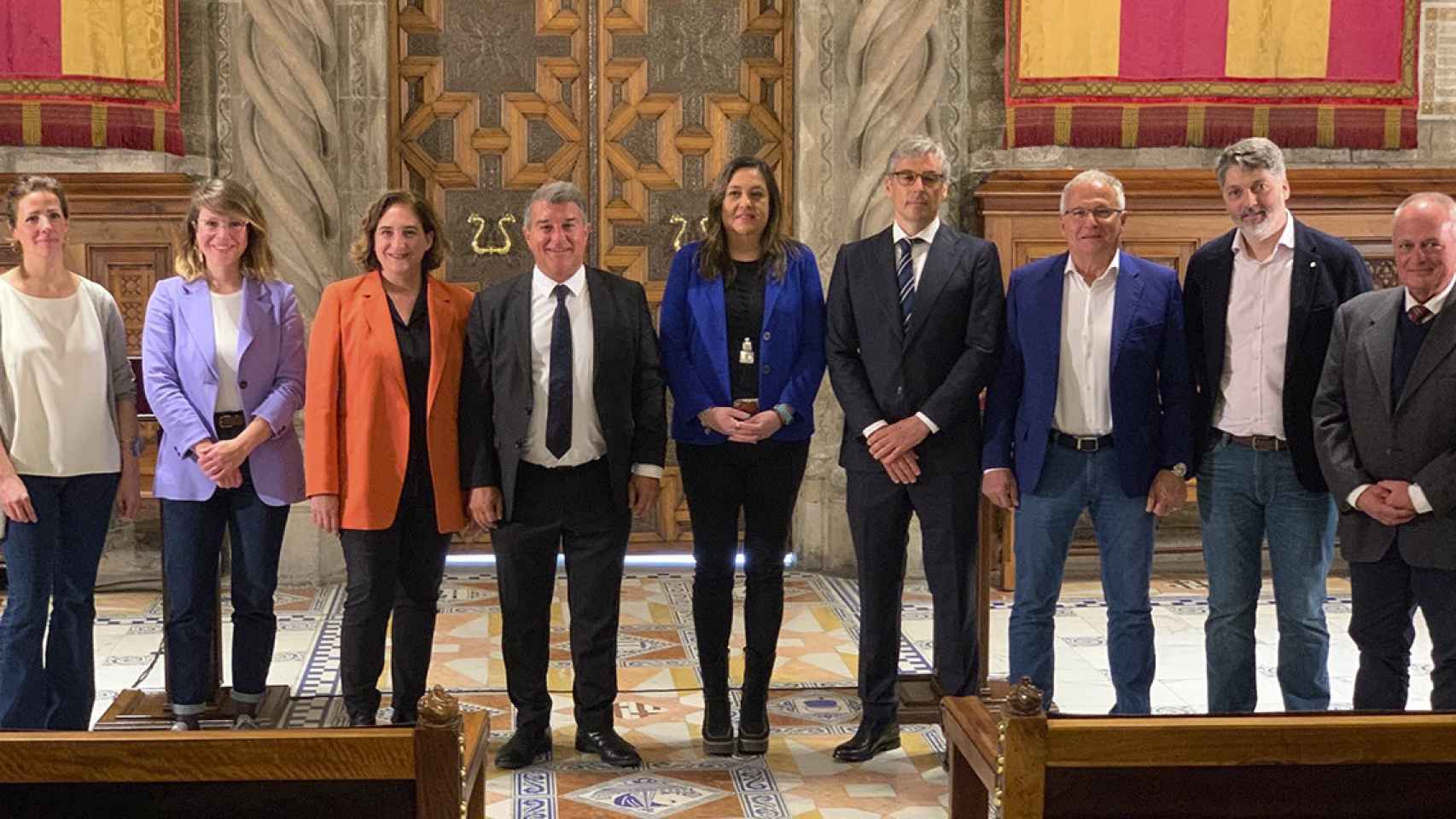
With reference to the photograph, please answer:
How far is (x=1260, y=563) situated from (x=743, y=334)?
1.52 metres

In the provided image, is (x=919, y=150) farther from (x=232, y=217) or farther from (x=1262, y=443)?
(x=232, y=217)

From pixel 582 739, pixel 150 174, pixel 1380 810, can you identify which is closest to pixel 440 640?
pixel 582 739

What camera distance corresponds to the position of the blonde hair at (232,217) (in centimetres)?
417

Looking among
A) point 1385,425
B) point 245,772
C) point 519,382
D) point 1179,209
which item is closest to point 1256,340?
point 1385,425

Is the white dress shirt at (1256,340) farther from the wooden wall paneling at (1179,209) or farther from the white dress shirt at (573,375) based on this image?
the wooden wall paneling at (1179,209)

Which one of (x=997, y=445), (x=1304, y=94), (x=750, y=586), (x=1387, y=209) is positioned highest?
(x=1304, y=94)

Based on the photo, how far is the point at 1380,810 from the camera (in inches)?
83.3

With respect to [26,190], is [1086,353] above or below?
below

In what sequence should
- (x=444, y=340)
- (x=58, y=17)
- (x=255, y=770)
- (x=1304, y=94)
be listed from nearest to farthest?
(x=255, y=770), (x=444, y=340), (x=58, y=17), (x=1304, y=94)

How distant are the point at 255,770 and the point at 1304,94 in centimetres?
621

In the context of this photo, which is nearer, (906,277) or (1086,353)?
(1086,353)

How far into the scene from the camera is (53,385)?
4.03 m

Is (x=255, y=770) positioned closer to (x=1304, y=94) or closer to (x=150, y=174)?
(x=150, y=174)

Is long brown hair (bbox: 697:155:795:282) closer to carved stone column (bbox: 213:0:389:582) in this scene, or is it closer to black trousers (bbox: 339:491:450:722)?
black trousers (bbox: 339:491:450:722)
